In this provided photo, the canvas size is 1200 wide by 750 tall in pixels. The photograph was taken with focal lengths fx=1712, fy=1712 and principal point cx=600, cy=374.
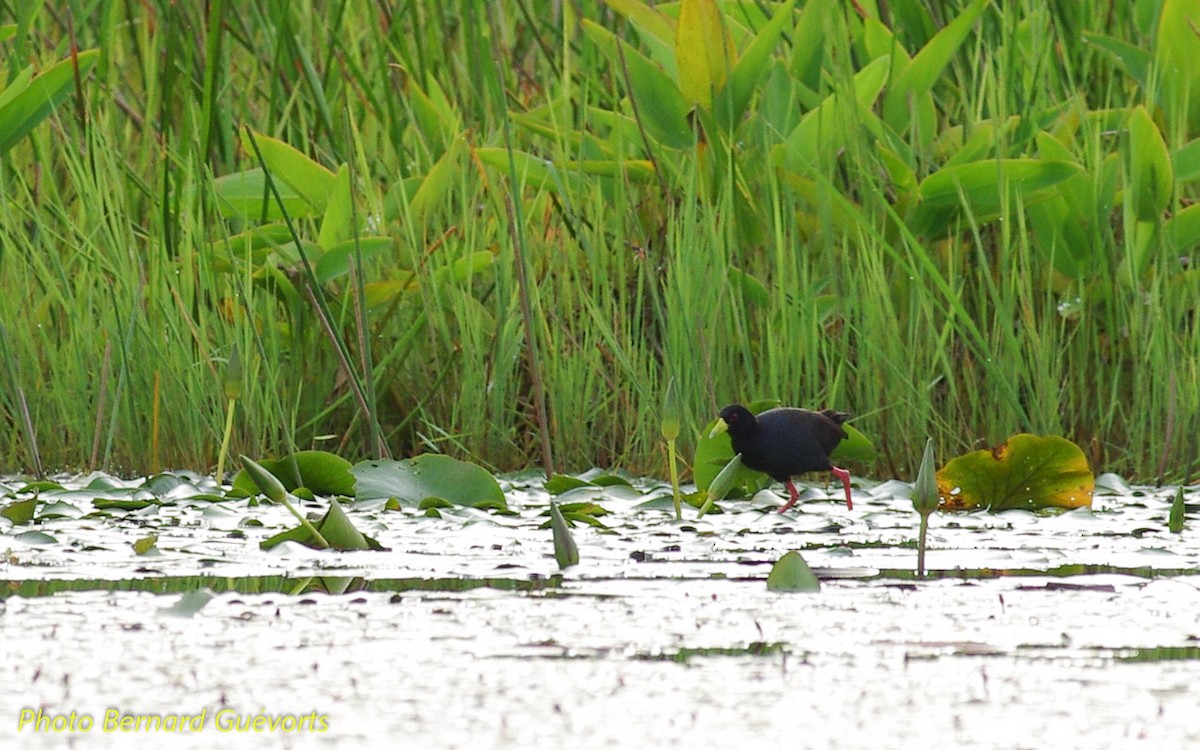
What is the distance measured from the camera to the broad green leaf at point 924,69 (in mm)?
4145

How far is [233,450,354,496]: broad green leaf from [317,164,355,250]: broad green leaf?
2.66ft

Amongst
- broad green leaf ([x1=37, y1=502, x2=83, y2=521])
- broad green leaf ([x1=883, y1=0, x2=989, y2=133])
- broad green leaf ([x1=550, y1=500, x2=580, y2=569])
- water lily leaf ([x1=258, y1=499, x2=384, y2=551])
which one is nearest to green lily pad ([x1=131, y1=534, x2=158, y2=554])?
water lily leaf ([x1=258, y1=499, x2=384, y2=551])

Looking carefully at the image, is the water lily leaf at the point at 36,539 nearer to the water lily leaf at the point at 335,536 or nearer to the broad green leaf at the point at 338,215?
the water lily leaf at the point at 335,536

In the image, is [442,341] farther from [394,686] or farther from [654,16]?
[394,686]

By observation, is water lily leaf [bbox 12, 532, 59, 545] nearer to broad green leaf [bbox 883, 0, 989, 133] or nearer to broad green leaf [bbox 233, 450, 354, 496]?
broad green leaf [bbox 233, 450, 354, 496]

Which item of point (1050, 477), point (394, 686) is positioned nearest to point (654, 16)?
point (1050, 477)

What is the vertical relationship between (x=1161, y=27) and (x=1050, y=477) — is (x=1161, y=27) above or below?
above

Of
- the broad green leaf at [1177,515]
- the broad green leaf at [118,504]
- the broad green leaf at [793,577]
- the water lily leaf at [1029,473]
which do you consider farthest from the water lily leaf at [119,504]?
the broad green leaf at [1177,515]

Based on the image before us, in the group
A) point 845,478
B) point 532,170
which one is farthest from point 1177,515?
point 532,170

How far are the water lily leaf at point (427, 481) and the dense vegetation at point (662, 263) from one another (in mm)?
296

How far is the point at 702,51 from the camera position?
164 inches

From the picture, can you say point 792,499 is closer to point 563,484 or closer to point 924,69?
point 563,484

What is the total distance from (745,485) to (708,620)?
1685mm

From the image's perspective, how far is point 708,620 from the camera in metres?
2.11
